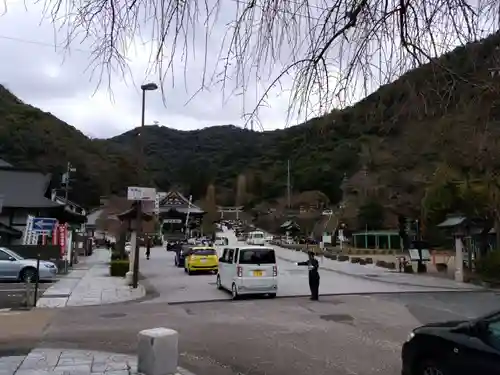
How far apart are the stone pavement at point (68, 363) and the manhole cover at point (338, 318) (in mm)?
5422

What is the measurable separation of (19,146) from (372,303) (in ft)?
152

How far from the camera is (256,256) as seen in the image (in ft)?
54.7

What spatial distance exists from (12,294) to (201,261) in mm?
11358

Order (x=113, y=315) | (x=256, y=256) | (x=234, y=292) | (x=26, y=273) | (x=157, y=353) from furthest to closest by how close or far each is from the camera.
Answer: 1. (x=26, y=273)
2. (x=256, y=256)
3. (x=234, y=292)
4. (x=113, y=315)
5. (x=157, y=353)

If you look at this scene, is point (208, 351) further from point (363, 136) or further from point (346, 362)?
point (363, 136)

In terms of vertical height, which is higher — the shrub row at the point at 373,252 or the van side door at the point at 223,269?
the shrub row at the point at 373,252

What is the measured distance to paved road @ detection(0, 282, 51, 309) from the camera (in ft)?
46.3

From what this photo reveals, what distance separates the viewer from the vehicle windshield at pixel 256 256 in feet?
54.3

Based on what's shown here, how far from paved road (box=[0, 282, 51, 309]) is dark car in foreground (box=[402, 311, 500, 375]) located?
11.3 m

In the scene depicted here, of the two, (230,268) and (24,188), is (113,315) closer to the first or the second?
(230,268)

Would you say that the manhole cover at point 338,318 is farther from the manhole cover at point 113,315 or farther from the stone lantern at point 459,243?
the stone lantern at point 459,243

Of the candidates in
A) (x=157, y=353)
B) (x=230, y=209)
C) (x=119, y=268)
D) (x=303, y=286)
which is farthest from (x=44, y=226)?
(x=230, y=209)

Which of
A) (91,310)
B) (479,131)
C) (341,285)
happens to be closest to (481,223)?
(341,285)

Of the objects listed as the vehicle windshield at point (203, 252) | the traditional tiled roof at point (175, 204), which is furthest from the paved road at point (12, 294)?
the traditional tiled roof at point (175, 204)
